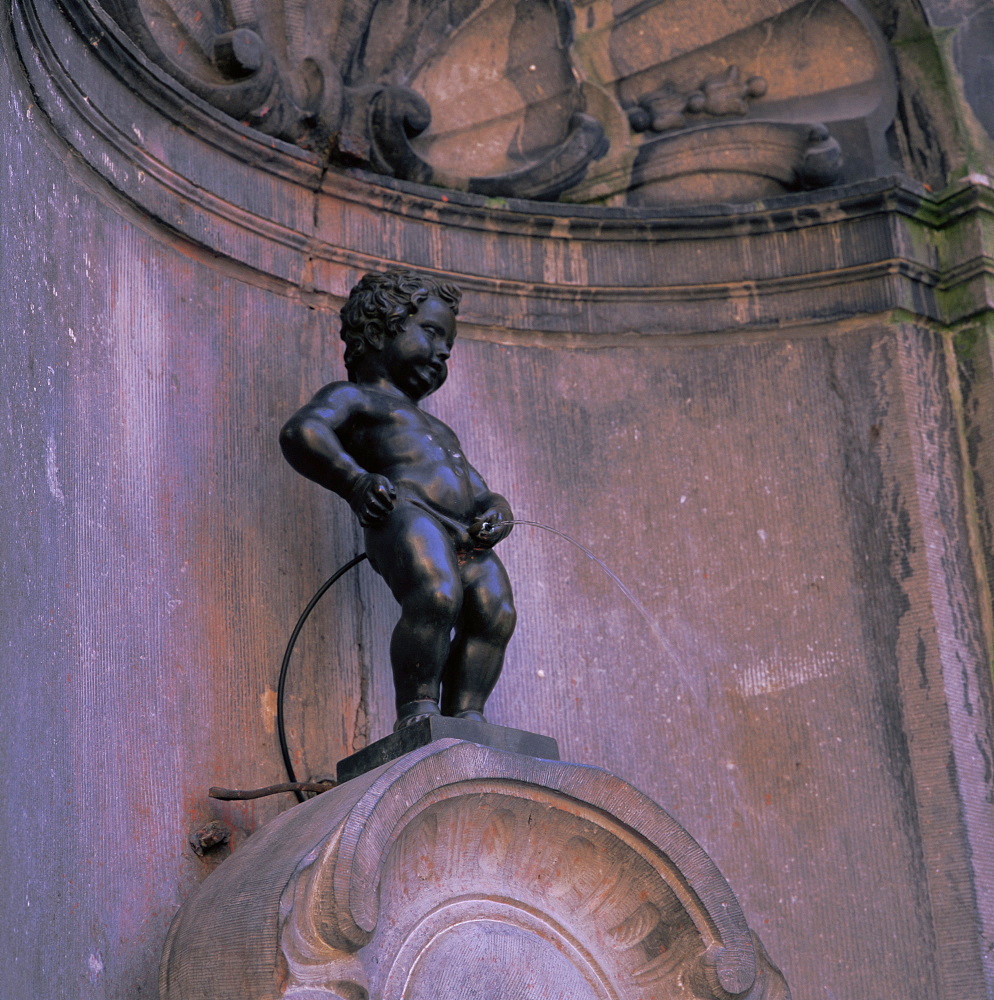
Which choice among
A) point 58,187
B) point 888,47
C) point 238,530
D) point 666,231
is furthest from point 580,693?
point 888,47

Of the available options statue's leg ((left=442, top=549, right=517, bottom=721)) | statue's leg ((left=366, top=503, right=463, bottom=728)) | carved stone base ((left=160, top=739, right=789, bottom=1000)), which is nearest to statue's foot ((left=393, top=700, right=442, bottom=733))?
statue's leg ((left=366, top=503, right=463, bottom=728))

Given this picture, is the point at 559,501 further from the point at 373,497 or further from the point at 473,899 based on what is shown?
the point at 473,899

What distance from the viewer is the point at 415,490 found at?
3990mm

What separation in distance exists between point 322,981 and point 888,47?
3659 millimetres

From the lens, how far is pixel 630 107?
553 cm

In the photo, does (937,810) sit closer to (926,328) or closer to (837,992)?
(837,992)

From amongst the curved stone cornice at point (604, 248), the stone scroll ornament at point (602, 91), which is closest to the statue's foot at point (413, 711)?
the curved stone cornice at point (604, 248)

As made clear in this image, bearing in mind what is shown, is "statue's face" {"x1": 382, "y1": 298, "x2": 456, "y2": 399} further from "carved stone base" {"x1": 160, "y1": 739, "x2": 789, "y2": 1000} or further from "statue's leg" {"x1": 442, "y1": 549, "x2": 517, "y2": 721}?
"carved stone base" {"x1": 160, "y1": 739, "x2": 789, "y2": 1000}

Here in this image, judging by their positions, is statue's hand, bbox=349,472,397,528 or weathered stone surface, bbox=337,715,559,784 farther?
statue's hand, bbox=349,472,397,528

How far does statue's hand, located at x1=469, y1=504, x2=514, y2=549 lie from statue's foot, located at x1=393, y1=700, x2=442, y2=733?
1.39 feet

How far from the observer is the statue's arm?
387 centimetres

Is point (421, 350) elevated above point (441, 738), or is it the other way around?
point (421, 350)

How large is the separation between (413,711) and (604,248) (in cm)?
199

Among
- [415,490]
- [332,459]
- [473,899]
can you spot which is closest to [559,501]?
[415,490]
